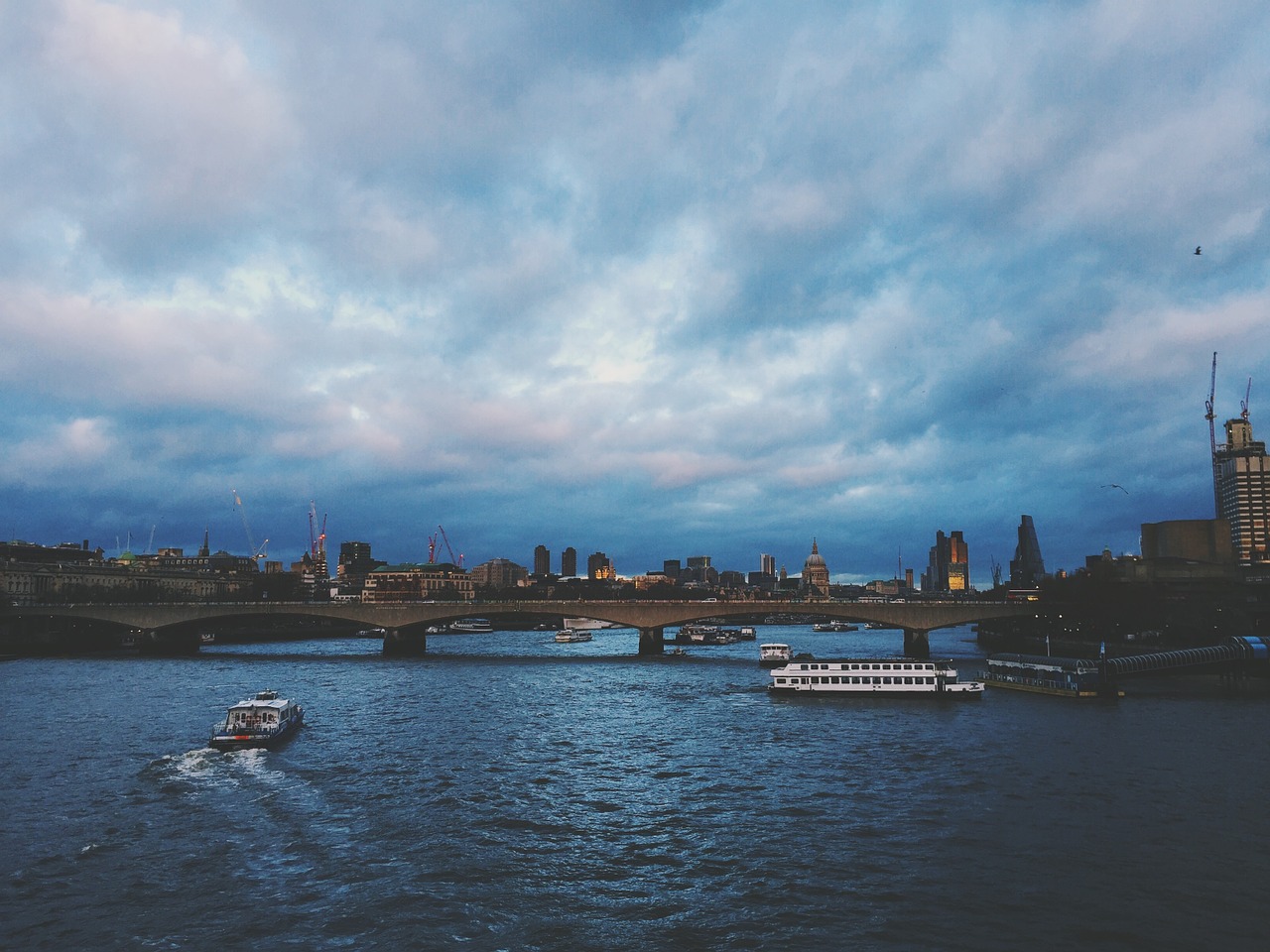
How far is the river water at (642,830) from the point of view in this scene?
93.2ft

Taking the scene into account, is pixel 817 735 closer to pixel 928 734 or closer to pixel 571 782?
pixel 928 734

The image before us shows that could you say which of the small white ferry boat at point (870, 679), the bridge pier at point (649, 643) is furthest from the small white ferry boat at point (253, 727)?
the bridge pier at point (649, 643)

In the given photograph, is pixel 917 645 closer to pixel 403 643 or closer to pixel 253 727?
pixel 403 643

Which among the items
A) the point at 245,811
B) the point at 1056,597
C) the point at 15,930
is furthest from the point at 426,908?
the point at 1056,597

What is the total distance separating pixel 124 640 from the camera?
16325cm

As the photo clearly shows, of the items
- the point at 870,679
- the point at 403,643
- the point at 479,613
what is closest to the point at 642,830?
the point at 870,679

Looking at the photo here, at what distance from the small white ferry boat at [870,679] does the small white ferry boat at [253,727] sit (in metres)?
51.3

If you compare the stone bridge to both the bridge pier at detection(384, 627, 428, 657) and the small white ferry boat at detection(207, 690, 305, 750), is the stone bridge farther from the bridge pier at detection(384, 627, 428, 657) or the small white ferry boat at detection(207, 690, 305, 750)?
the small white ferry boat at detection(207, 690, 305, 750)

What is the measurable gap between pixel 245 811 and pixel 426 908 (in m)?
16.9

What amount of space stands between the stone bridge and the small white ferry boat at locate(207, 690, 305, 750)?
7450 centimetres

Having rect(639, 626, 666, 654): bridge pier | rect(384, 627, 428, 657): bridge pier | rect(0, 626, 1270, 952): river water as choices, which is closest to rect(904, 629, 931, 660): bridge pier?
rect(639, 626, 666, 654): bridge pier

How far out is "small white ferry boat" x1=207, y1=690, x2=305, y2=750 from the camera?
188 ft

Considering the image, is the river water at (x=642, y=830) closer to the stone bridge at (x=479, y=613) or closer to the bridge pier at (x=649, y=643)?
the stone bridge at (x=479, y=613)

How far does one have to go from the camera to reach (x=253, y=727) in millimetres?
58656
